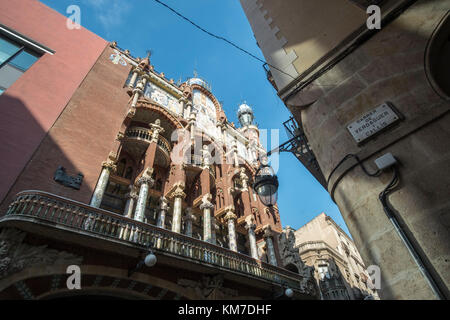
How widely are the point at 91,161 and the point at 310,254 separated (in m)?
24.6

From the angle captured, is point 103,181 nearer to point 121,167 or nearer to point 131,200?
point 131,200

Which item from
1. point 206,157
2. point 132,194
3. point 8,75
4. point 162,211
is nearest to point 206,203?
point 162,211

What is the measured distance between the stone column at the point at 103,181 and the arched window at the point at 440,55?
1186 cm

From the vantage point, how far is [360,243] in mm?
3000

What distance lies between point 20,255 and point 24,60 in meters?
10.9

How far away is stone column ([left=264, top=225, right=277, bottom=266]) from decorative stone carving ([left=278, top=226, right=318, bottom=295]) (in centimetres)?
79

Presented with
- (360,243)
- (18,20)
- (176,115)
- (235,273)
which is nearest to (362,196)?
(360,243)

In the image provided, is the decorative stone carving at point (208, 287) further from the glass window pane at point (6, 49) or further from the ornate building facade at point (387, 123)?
the glass window pane at point (6, 49)

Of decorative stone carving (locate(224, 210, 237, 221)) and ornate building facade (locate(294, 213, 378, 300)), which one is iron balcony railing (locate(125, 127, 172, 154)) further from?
ornate building facade (locate(294, 213, 378, 300))

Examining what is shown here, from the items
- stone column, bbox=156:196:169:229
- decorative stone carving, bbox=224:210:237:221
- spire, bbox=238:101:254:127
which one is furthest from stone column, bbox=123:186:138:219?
spire, bbox=238:101:254:127

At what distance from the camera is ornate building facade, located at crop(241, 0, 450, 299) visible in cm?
249

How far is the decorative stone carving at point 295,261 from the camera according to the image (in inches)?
640
